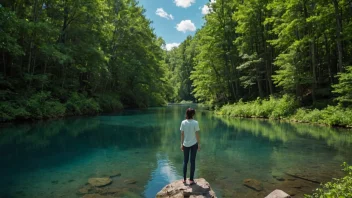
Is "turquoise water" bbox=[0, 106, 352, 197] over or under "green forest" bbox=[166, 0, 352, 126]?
under

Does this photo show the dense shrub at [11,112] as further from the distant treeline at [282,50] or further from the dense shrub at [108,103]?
the distant treeline at [282,50]

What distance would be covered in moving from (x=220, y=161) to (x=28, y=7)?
25.6 meters

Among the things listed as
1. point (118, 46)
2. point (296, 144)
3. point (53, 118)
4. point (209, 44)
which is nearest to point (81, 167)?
point (296, 144)

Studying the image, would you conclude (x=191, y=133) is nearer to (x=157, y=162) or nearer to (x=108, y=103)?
(x=157, y=162)

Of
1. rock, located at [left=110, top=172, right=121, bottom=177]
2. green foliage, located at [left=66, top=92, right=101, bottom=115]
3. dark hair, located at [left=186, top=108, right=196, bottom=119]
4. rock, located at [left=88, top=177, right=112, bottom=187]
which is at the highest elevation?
green foliage, located at [left=66, top=92, right=101, bottom=115]

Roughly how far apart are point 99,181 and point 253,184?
4334 mm

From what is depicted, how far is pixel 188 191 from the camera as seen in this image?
221 inches

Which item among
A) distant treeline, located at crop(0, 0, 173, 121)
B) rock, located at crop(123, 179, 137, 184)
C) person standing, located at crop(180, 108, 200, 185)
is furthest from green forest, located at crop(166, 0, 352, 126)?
rock, located at crop(123, 179, 137, 184)

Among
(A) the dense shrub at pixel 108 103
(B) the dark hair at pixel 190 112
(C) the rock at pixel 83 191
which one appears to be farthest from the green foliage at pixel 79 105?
(B) the dark hair at pixel 190 112

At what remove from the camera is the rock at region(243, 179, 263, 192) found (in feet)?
21.9

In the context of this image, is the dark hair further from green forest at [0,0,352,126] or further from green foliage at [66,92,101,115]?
green foliage at [66,92,101,115]

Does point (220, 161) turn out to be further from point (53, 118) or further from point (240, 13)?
point (240, 13)

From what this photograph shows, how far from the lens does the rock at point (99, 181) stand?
22.7ft

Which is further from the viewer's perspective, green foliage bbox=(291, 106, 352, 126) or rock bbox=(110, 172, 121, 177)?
green foliage bbox=(291, 106, 352, 126)
